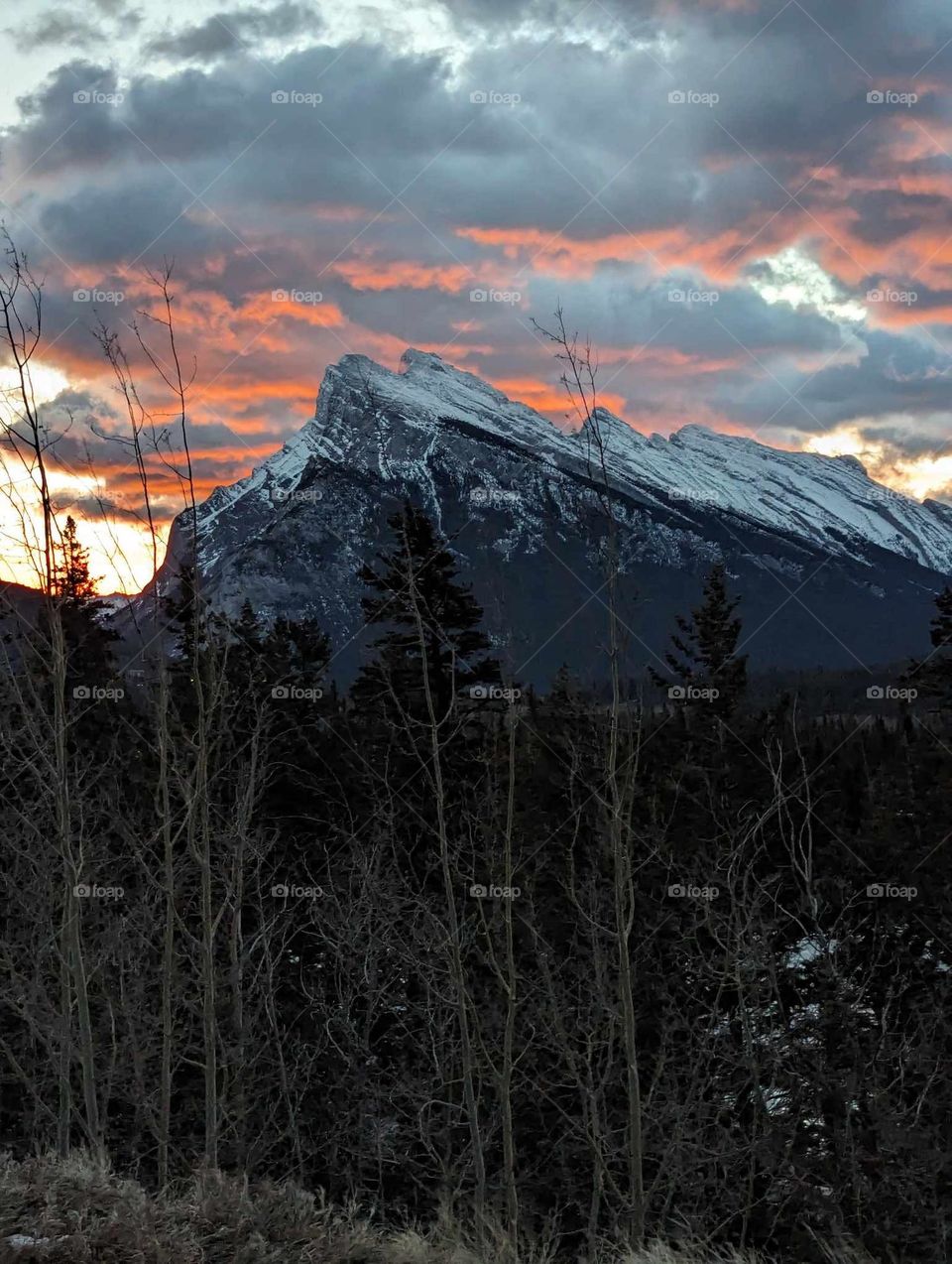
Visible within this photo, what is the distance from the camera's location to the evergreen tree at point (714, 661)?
31.5 metres

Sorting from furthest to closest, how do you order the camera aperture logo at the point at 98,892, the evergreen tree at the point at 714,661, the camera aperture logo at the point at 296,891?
1. the evergreen tree at the point at 714,661
2. the camera aperture logo at the point at 296,891
3. the camera aperture logo at the point at 98,892

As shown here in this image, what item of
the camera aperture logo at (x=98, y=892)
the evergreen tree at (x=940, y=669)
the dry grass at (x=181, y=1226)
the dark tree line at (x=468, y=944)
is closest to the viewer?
the dry grass at (x=181, y=1226)

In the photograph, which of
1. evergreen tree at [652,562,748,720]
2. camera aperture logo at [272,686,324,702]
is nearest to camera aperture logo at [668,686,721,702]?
evergreen tree at [652,562,748,720]

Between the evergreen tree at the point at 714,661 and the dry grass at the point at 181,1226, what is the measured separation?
78.5 ft

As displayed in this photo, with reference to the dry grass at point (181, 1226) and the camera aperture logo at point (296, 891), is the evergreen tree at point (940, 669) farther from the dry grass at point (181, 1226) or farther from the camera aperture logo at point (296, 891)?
the dry grass at point (181, 1226)

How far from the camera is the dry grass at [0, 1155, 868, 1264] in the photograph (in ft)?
20.3

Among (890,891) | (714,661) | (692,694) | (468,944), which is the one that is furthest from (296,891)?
(890,891)

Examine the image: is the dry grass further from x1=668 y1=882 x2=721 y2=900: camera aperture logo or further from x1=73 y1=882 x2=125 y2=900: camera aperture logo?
x1=668 y1=882 x2=721 y2=900: camera aperture logo

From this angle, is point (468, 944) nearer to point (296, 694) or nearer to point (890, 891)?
point (296, 694)

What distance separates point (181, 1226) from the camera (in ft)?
22.3

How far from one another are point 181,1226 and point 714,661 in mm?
27624

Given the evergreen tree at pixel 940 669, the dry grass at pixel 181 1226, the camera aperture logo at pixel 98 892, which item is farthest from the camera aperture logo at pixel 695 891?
the dry grass at pixel 181 1226

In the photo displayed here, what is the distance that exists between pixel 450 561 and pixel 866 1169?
1450 centimetres

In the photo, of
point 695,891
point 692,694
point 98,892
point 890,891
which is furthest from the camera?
point 692,694
